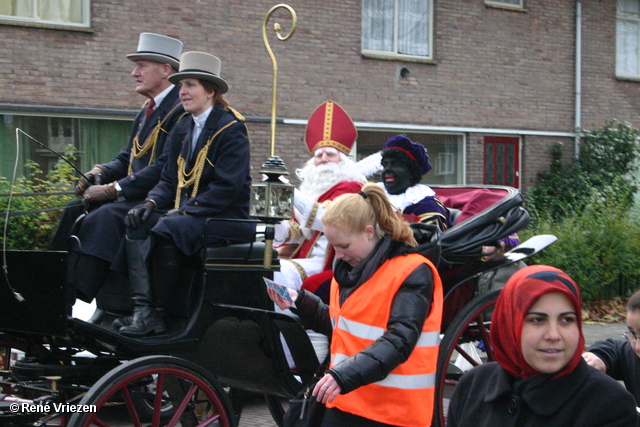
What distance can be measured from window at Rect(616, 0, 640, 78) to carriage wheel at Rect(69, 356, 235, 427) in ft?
44.5

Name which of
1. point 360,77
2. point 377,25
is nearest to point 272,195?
point 360,77

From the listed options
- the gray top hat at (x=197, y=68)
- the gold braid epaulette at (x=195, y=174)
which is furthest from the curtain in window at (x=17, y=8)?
the gold braid epaulette at (x=195, y=174)

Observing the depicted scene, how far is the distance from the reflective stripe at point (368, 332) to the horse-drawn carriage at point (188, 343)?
1.37 feet

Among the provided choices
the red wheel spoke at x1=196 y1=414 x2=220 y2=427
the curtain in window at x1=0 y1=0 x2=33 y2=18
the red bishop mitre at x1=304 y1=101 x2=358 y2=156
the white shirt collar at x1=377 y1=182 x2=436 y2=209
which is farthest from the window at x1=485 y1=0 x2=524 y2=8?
the red wheel spoke at x1=196 y1=414 x2=220 y2=427

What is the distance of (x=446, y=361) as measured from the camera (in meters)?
4.68

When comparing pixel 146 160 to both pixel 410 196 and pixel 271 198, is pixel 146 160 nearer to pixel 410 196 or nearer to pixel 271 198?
pixel 271 198

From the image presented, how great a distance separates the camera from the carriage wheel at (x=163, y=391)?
356cm

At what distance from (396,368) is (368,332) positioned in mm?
192

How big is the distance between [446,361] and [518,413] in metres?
2.71

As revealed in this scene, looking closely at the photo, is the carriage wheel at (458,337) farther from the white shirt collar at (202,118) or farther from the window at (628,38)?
the window at (628,38)

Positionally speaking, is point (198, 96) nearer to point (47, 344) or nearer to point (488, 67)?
point (47, 344)

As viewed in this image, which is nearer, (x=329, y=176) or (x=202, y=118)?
(x=202, y=118)

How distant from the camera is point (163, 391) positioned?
3.97m

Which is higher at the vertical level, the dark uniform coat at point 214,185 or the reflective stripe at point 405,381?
the dark uniform coat at point 214,185
